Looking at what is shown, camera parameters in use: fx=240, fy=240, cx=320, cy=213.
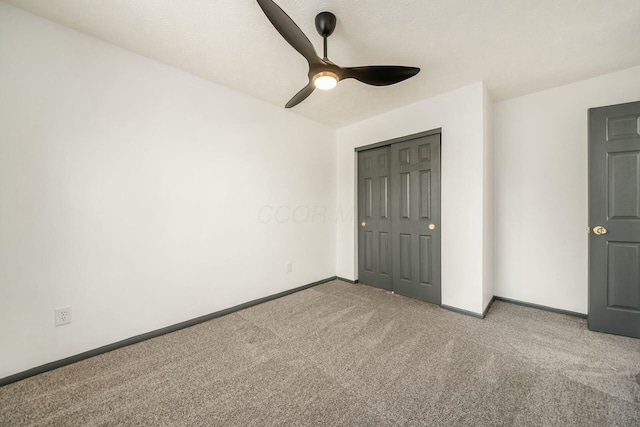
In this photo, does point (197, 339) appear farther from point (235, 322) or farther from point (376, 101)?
point (376, 101)

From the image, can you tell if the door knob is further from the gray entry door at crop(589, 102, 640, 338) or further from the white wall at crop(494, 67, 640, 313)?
the white wall at crop(494, 67, 640, 313)

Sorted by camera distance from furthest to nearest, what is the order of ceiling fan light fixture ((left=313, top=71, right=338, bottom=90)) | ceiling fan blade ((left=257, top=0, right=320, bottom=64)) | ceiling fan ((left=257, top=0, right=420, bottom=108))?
ceiling fan light fixture ((left=313, top=71, right=338, bottom=90)) < ceiling fan ((left=257, top=0, right=420, bottom=108)) < ceiling fan blade ((left=257, top=0, right=320, bottom=64))

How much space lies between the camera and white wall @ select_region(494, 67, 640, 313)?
97.2 inches

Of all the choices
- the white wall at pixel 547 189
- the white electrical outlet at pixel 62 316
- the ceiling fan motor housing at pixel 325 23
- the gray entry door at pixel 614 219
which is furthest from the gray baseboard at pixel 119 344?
the gray entry door at pixel 614 219

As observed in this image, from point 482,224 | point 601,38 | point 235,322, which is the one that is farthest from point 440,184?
point 235,322

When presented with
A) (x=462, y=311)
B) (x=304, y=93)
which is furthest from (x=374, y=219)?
(x=304, y=93)

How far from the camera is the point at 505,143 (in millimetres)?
2891

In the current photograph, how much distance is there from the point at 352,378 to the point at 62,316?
2160 mm

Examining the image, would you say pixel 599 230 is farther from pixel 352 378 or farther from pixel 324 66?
pixel 324 66

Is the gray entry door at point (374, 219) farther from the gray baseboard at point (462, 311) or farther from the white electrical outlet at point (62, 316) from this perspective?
the white electrical outlet at point (62, 316)

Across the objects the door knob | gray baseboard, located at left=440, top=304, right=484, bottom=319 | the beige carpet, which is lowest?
the beige carpet

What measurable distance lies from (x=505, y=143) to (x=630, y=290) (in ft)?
5.83

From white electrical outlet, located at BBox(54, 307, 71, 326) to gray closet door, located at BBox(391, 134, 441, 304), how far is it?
10.7 ft

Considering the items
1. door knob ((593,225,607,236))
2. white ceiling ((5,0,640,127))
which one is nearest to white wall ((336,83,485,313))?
white ceiling ((5,0,640,127))
